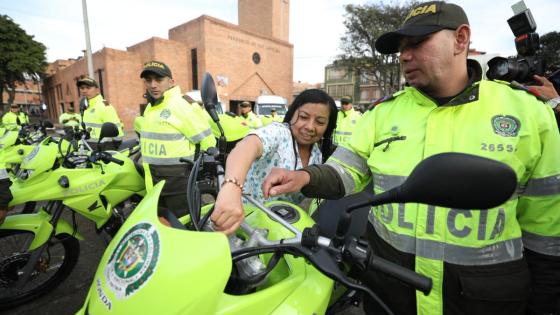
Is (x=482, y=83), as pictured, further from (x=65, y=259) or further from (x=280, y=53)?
(x=280, y=53)

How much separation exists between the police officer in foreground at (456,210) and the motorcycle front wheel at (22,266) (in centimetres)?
255

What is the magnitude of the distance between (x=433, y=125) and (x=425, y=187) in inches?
24.3

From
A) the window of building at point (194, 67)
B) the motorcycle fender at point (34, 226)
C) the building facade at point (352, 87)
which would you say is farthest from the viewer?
the building facade at point (352, 87)

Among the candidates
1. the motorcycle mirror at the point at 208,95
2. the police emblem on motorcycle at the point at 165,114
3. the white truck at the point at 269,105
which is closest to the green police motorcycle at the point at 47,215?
the police emblem on motorcycle at the point at 165,114

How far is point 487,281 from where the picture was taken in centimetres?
111

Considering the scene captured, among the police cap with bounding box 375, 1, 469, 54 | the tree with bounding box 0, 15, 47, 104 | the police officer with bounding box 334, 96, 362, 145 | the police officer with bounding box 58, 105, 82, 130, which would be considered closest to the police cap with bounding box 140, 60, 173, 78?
the police cap with bounding box 375, 1, 469, 54

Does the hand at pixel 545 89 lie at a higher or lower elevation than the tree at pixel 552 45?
lower

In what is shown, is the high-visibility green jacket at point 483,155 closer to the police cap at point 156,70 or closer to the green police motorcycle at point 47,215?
the green police motorcycle at point 47,215

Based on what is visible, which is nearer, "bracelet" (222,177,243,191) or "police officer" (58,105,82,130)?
"bracelet" (222,177,243,191)

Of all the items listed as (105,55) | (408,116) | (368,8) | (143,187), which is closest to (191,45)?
(105,55)

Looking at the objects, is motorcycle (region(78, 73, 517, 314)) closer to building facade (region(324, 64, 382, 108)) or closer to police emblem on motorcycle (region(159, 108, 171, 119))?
police emblem on motorcycle (region(159, 108, 171, 119))

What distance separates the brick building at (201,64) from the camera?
2339 cm

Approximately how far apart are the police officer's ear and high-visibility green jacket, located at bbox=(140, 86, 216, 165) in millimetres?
2641

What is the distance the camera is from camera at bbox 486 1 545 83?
7.02ft
